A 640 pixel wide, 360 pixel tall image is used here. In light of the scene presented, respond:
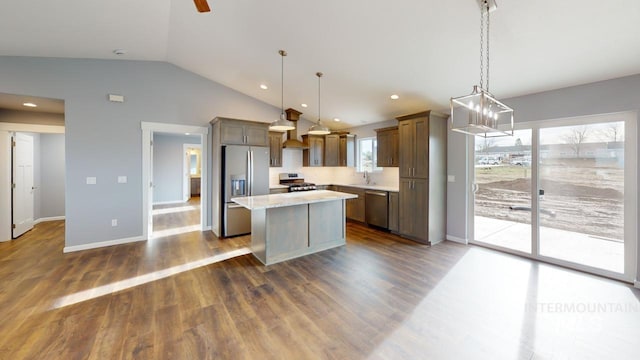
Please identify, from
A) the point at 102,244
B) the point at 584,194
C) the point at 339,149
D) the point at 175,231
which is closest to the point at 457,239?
the point at 584,194

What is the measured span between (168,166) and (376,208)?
7.61m

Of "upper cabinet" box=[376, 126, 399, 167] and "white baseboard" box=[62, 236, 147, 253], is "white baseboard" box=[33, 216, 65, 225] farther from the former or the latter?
"upper cabinet" box=[376, 126, 399, 167]

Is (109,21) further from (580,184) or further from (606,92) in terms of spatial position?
(580,184)

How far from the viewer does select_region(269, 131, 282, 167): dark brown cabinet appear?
602 centimetres

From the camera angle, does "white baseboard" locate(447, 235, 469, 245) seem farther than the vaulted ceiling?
Yes

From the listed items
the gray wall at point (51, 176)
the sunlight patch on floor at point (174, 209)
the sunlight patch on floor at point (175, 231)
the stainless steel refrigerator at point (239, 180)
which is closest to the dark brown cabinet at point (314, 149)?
the stainless steel refrigerator at point (239, 180)

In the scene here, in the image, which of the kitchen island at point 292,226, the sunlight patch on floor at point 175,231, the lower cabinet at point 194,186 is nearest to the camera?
the kitchen island at point 292,226

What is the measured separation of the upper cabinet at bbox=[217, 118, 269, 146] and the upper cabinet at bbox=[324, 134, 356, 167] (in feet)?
6.02

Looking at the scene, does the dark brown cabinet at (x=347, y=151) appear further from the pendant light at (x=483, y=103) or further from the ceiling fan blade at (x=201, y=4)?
the ceiling fan blade at (x=201, y=4)

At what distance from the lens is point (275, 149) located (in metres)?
6.08

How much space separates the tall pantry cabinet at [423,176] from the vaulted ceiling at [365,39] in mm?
454

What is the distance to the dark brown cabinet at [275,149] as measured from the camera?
6.02 meters

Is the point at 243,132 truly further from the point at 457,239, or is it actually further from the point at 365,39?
the point at 457,239

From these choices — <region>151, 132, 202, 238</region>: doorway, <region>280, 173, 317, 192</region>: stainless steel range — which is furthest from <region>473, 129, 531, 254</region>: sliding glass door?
<region>151, 132, 202, 238</region>: doorway
